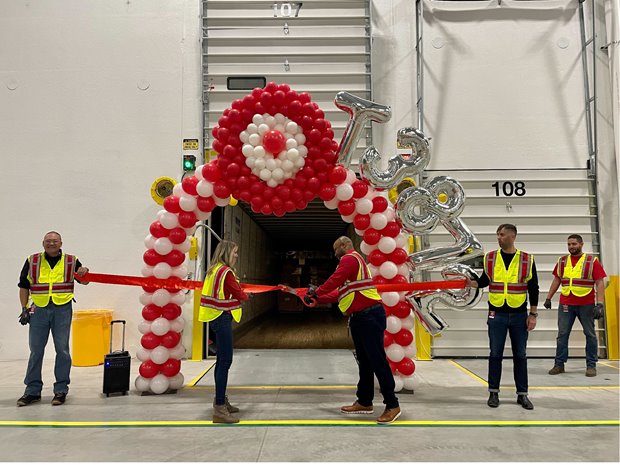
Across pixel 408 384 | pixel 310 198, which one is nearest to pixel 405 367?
pixel 408 384

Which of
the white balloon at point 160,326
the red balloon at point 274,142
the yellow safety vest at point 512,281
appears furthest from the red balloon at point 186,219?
the yellow safety vest at point 512,281

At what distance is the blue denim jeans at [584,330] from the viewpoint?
605cm

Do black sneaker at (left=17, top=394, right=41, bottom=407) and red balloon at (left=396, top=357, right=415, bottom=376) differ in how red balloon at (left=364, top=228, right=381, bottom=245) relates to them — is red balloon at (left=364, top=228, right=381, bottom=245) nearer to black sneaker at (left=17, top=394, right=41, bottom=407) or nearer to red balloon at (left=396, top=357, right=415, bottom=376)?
red balloon at (left=396, top=357, right=415, bottom=376)

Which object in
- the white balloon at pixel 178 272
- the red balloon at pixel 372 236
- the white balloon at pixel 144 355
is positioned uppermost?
the red balloon at pixel 372 236

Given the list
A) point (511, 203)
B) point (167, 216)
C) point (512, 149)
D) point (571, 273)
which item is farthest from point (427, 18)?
point (167, 216)

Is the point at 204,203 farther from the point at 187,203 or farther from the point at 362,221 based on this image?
the point at 362,221

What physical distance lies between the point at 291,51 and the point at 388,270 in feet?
15.3

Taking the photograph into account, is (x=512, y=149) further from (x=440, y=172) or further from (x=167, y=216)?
(x=167, y=216)

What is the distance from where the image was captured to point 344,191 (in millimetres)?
5066

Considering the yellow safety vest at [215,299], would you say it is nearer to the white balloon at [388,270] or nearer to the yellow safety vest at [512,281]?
the white balloon at [388,270]

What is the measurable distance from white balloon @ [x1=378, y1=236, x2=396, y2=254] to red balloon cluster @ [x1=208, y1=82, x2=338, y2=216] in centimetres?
84

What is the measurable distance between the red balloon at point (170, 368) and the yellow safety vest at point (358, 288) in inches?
89.2

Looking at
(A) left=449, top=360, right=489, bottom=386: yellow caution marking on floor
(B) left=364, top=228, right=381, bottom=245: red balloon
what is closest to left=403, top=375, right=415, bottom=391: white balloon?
(A) left=449, top=360, right=489, bottom=386: yellow caution marking on floor

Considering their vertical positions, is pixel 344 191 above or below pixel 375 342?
above
